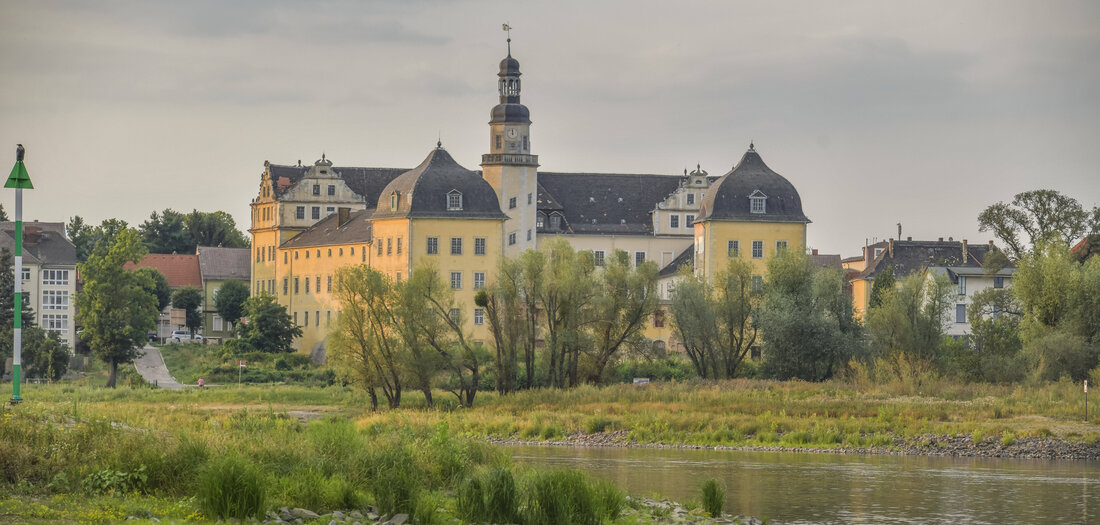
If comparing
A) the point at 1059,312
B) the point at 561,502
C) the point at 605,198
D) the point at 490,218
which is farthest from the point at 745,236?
the point at 561,502

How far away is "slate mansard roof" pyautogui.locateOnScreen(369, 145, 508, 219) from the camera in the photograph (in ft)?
311

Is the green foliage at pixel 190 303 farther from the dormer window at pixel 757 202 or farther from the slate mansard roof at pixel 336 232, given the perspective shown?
the dormer window at pixel 757 202

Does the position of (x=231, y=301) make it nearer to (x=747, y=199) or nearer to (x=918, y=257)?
(x=747, y=199)

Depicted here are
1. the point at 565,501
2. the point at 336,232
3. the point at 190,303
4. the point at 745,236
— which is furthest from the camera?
the point at 190,303

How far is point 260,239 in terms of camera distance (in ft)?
387

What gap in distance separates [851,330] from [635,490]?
41.1 metres

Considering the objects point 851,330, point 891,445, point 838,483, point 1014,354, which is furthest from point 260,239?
point 838,483

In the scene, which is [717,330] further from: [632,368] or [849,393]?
[849,393]

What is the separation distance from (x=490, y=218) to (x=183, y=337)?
36440mm

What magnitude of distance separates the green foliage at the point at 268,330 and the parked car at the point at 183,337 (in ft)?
60.5

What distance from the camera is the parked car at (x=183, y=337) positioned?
11650 centimetres

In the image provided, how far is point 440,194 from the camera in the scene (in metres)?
95.1

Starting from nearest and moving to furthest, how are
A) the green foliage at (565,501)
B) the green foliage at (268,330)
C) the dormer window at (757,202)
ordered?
the green foliage at (565,501)
the green foliage at (268,330)
the dormer window at (757,202)

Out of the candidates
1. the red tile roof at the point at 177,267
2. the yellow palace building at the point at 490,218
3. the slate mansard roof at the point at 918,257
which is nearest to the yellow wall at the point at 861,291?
the slate mansard roof at the point at 918,257
